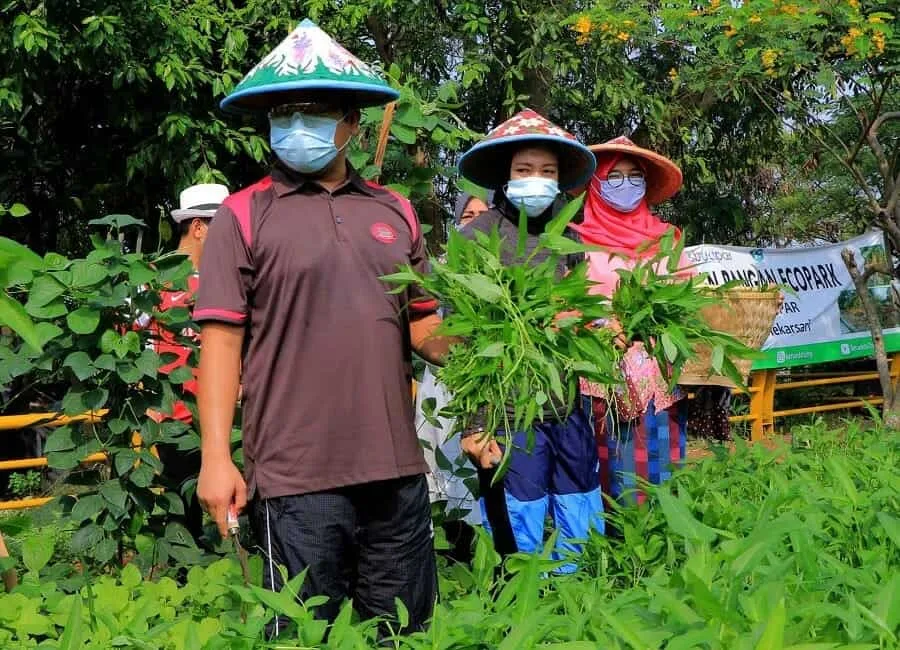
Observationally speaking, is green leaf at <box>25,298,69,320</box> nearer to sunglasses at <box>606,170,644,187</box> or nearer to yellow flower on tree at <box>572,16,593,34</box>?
sunglasses at <box>606,170,644,187</box>

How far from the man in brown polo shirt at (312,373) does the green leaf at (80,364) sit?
91 centimetres

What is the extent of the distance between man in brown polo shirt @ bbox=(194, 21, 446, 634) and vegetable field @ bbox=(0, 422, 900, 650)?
217mm

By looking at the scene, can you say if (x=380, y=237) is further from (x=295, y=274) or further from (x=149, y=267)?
(x=149, y=267)

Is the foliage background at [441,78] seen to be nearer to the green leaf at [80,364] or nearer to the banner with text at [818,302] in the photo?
the banner with text at [818,302]

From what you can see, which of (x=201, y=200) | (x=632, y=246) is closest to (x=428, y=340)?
(x=632, y=246)

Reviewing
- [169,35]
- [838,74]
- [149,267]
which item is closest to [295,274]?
[149,267]

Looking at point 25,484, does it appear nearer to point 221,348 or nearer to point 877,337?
point 221,348

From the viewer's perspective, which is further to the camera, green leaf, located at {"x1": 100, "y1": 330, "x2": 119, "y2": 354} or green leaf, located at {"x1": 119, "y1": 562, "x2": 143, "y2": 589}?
green leaf, located at {"x1": 100, "y1": 330, "x2": 119, "y2": 354}

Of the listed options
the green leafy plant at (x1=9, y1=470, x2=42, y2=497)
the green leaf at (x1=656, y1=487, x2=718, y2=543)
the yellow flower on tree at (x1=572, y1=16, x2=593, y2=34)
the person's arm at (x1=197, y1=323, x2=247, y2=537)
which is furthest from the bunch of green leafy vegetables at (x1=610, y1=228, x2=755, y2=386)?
the yellow flower on tree at (x1=572, y1=16, x2=593, y2=34)

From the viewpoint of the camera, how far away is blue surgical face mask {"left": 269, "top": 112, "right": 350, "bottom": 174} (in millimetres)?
2490

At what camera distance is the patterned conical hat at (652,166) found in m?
4.03

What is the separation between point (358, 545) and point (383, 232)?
2.33 feet

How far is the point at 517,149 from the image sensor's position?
3.49m

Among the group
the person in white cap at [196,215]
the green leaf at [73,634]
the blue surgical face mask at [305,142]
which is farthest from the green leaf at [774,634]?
the person in white cap at [196,215]
